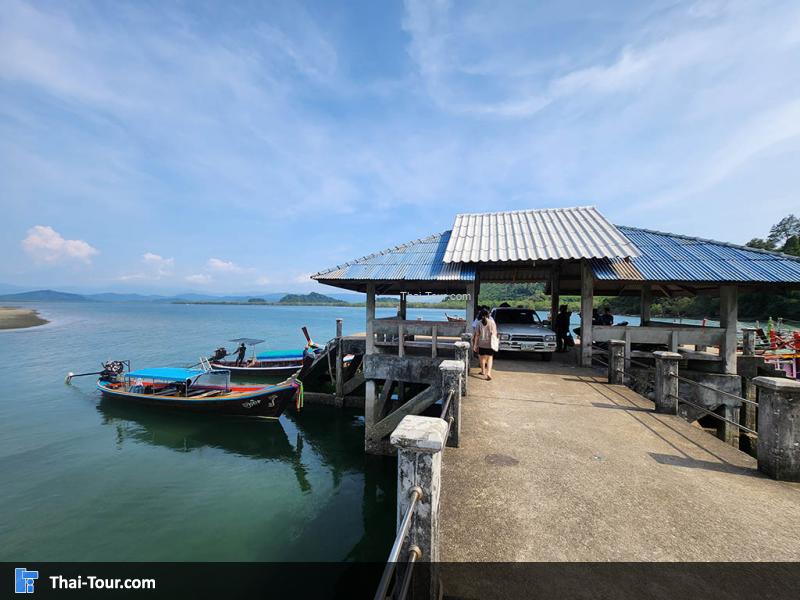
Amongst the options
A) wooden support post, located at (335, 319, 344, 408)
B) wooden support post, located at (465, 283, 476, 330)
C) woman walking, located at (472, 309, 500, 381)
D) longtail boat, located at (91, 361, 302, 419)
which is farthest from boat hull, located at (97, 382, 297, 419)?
woman walking, located at (472, 309, 500, 381)

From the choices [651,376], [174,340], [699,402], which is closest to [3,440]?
[651,376]

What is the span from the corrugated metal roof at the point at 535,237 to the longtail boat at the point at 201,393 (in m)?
9.44

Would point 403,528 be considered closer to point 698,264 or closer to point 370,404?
point 370,404

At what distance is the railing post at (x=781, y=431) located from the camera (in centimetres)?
406

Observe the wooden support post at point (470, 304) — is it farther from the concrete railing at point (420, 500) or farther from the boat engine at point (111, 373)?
the boat engine at point (111, 373)

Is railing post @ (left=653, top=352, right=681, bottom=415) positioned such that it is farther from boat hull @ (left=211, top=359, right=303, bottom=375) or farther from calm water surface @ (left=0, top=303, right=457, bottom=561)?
boat hull @ (left=211, top=359, right=303, bottom=375)

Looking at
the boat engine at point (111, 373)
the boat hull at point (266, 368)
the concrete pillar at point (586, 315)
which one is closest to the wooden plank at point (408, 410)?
the concrete pillar at point (586, 315)

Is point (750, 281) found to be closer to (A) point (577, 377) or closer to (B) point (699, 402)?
(B) point (699, 402)

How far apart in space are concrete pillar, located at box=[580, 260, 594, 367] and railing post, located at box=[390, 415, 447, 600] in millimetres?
9821

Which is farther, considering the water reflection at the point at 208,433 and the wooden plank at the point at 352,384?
the wooden plank at the point at 352,384

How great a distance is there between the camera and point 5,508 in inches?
333

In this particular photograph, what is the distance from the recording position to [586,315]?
10.6 m

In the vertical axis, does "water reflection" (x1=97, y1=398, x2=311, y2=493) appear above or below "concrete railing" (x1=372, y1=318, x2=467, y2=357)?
below

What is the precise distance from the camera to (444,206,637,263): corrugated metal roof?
1013cm
